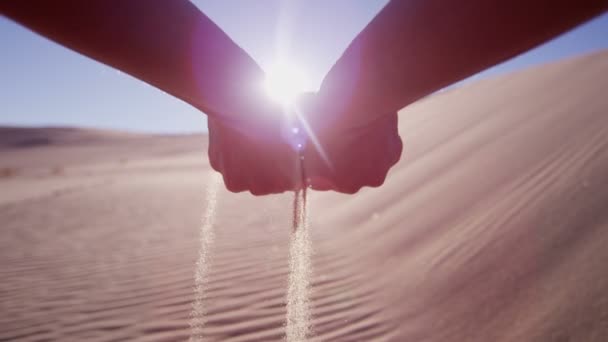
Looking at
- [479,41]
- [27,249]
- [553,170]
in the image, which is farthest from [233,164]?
[27,249]

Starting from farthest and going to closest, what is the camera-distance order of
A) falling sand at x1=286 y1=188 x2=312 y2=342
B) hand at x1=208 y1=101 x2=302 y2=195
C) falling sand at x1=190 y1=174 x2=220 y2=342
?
falling sand at x1=190 y1=174 x2=220 y2=342, falling sand at x1=286 y1=188 x2=312 y2=342, hand at x1=208 y1=101 x2=302 y2=195

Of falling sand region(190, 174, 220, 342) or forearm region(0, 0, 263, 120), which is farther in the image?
falling sand region(190, 174, 220, 342)

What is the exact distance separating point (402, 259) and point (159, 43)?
10.9 ft

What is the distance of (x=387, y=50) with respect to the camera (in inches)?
30.3

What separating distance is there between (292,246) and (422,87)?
4506mm

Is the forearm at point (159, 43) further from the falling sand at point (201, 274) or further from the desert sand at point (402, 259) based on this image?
the falling sand at point (201, 274)

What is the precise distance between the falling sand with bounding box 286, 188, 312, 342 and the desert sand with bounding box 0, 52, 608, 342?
0.08 metres

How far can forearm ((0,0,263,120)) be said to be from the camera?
67 cm

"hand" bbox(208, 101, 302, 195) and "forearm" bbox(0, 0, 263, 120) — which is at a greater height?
"forearm" bbox(0, 0, 263, 120)

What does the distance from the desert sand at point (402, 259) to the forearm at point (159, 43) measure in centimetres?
194

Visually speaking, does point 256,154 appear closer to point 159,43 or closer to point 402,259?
point 159,43

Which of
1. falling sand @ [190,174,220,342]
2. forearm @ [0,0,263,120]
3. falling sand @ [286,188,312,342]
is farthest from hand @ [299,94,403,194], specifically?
falling sand @ [190,174,220,342]

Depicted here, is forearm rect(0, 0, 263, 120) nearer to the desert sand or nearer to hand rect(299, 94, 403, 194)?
hand rect(299, 94, 403, 194)

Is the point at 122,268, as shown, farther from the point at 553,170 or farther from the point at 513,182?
the point at 553,170
